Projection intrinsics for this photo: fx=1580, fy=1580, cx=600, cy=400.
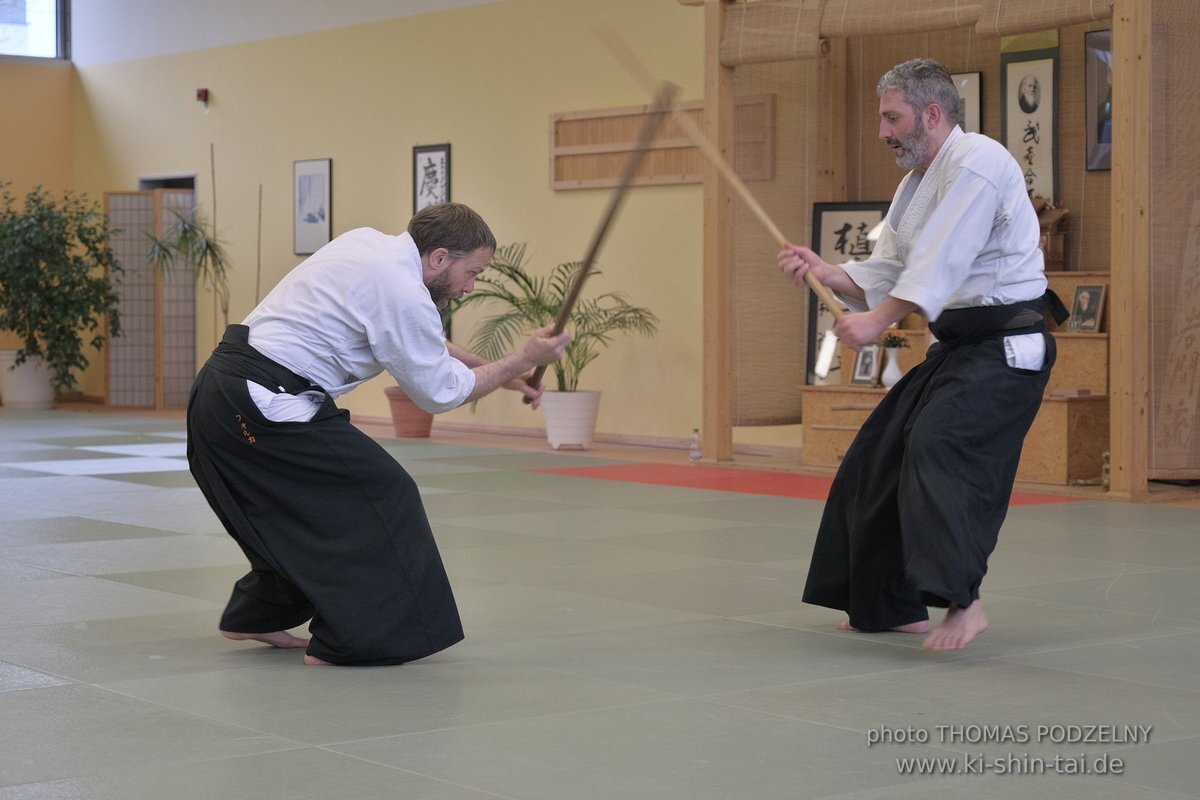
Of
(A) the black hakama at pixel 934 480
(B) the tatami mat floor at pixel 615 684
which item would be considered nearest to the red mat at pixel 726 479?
(B) the tatami mat floor at pixel 615 684

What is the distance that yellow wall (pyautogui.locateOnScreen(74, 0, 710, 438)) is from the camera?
1012cm

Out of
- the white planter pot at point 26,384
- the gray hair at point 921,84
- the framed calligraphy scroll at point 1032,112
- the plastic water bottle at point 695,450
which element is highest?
the framed calligraphy scroll at point 1032,112

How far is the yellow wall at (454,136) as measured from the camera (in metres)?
10.1

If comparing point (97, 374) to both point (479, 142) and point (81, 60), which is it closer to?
point (81, 60)

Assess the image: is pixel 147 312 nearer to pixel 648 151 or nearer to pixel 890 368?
pixel 648 151

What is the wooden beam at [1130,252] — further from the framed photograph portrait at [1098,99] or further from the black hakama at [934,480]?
the black hakama at [934,480]

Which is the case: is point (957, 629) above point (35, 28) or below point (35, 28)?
below

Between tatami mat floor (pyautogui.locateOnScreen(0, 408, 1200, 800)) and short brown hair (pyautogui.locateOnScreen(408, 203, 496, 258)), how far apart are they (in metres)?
0.97

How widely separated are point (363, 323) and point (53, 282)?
1081cm

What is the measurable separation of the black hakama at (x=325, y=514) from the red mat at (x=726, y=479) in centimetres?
394

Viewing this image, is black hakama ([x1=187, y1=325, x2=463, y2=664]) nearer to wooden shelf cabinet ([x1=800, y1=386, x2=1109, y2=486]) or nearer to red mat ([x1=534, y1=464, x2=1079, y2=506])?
red mat ([x1=534, y1=464, x2=1079, y2=506])

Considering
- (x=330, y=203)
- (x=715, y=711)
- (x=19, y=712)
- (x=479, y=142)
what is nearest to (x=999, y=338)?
(x=715, y=711)

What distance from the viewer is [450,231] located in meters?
3.62

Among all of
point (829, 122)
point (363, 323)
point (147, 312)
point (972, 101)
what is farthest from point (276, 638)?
point (147, 312)
